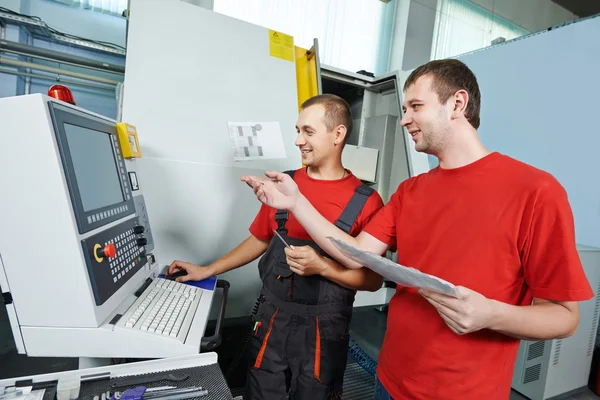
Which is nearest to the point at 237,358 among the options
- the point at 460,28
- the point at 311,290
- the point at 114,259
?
the point at 311,290

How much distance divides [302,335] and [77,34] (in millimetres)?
2111

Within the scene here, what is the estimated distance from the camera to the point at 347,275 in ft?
3.41

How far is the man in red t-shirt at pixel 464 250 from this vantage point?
2.18 ft

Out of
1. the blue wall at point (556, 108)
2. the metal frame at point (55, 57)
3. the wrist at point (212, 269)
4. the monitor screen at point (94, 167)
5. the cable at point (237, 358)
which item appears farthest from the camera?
the blue wall at point (556, 108)

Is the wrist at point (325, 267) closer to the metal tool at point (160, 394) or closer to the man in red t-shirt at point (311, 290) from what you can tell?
the man in red t-shirt at point (311, 290)

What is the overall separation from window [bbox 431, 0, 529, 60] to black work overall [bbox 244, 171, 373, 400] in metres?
3.51

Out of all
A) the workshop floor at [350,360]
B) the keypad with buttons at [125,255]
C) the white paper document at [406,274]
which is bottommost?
the workshop floor at [350,360]

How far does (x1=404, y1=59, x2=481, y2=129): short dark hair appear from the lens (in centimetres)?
86

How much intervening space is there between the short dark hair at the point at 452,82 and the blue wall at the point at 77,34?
1.87 m

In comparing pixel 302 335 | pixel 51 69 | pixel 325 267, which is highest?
pixel 51 69

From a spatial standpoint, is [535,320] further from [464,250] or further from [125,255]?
[125,255]

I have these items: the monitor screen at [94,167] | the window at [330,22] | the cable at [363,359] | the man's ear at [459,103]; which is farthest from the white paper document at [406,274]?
the window at [330,22]

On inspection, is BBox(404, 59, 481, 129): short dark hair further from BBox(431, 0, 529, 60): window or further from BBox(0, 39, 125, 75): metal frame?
BBox(431, 0, 529, 60): window

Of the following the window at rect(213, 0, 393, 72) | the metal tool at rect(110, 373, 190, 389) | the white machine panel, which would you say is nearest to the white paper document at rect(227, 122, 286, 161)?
the white machine panel
